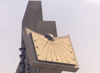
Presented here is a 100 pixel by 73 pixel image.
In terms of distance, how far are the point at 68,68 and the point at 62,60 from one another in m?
0.57

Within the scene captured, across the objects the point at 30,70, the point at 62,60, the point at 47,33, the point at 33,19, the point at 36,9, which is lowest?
the point at 30,70

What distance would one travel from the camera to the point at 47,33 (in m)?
12.2

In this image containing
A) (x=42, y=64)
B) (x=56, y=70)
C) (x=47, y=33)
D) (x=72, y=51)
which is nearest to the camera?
(x=42, y=64)

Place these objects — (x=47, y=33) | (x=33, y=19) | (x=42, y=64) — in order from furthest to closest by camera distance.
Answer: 1. (x=33, y=19)
2. (x=47, y=33)
3. (x=42, y=64)

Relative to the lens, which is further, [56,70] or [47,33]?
[47,33]

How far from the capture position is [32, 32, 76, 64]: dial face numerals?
33.2ft

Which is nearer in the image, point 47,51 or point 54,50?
point 47,51

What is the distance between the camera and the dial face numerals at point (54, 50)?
398 inches

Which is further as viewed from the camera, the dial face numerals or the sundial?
the dial face numerals

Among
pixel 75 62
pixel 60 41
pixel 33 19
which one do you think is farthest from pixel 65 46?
pixel 33 19

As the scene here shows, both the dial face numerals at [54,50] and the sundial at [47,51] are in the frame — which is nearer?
the sundial at [47,51]

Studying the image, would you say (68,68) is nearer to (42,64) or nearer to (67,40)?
(42,64)

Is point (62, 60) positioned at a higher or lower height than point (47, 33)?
lower

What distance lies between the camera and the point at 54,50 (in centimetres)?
1074
